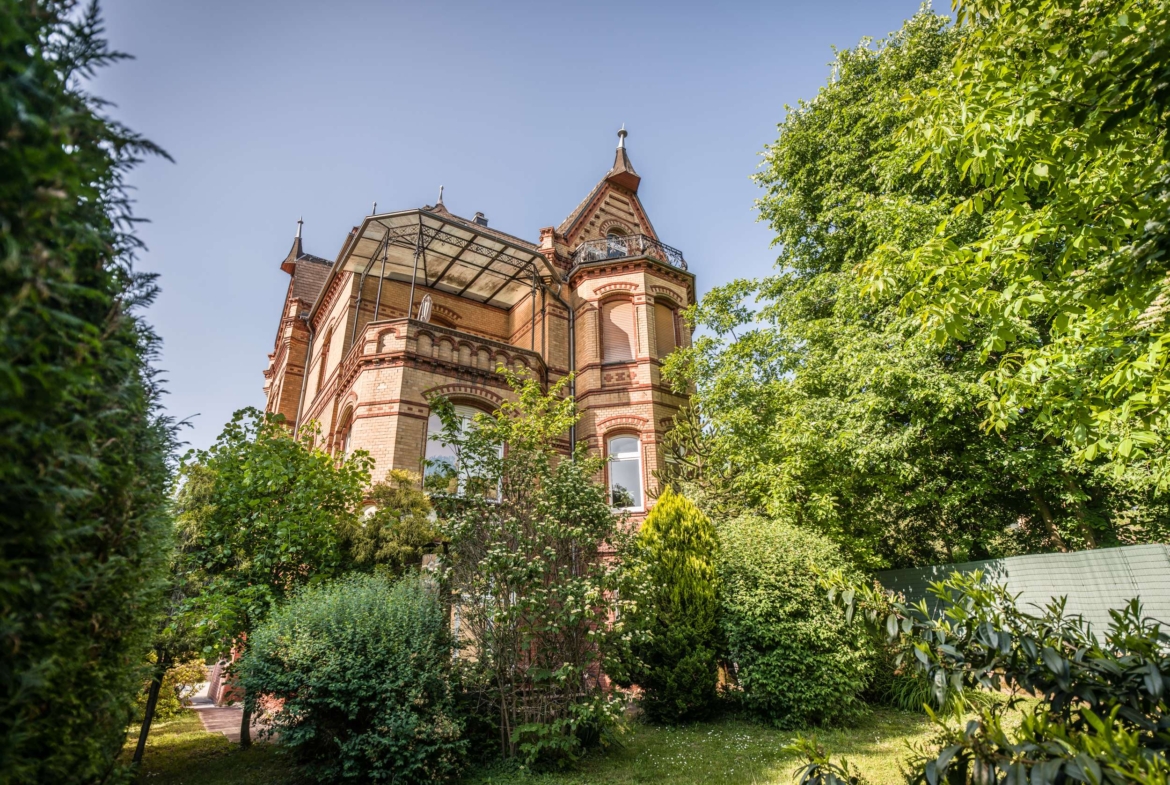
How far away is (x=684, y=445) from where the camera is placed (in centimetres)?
1471

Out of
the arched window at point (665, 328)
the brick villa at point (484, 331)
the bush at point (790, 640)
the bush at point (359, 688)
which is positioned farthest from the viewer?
the arched window at point (665, 328)

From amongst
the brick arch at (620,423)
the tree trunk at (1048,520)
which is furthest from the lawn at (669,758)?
the brick arch at (620,423)

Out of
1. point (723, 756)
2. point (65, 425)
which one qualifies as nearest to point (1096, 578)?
point (723, 756)

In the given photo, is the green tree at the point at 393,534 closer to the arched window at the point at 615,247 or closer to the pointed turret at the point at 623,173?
the arched window at the point at 615,247

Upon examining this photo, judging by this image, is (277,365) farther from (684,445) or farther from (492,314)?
(684,445)

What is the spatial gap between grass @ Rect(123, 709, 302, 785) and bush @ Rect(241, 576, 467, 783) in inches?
24.0

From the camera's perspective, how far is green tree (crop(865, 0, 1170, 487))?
3.99 m

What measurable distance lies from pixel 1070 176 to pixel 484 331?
1661cm

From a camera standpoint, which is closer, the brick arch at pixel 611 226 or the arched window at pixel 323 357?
the arched window at pixel 323 357

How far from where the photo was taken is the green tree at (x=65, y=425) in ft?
7.01

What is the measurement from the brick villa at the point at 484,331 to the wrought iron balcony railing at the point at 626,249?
0.17ft

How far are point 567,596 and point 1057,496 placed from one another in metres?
10.9

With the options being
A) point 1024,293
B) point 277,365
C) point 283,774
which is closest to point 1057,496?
point 1024,293

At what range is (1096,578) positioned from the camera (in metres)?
9.08
